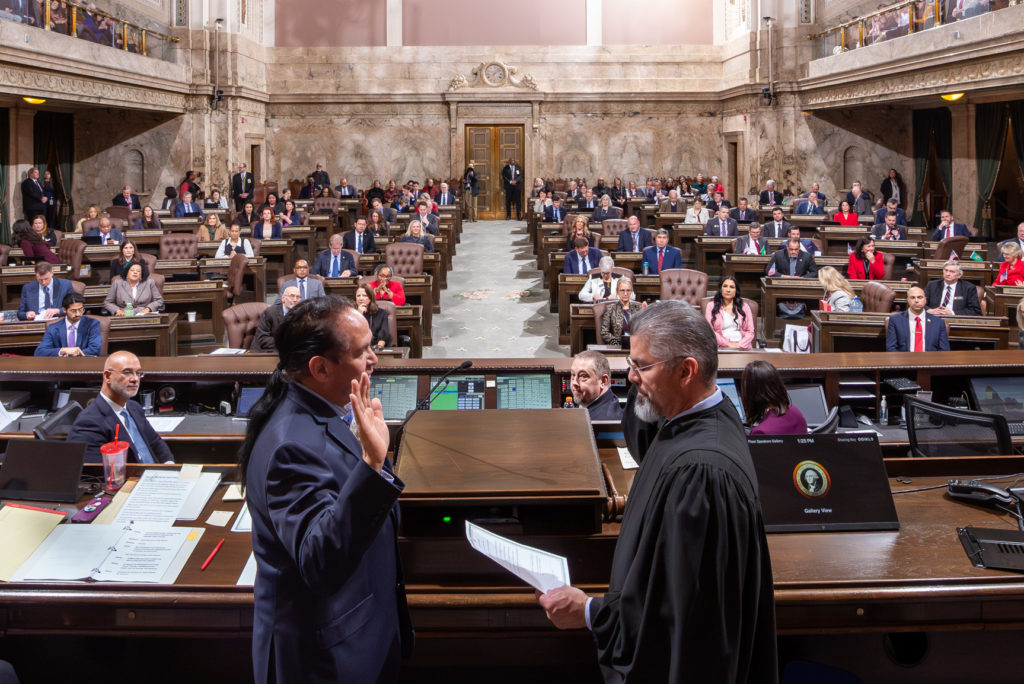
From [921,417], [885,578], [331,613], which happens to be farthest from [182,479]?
[921,417]

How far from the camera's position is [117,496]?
3.21 metres

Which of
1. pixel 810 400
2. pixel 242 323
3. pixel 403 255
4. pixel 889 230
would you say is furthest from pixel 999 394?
pixel 889 230

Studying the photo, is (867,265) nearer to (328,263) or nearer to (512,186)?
(328,263)

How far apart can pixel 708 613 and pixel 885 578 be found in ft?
2.96

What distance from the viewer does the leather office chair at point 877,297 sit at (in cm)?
869

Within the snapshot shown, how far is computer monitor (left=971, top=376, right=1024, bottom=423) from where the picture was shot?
18.1ft

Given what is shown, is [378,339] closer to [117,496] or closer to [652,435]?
[117,496]

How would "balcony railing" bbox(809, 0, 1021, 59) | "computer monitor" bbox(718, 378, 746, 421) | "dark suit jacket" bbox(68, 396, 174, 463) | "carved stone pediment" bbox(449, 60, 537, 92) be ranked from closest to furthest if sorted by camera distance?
"dark suit jacket" bbox(68, 396, 174, 463) → "computer monitor" bbox(718, 378, 746, 421) → "balcony railing" bbox(809, 0, 1021, 59) → "carved stone pediment" bbox(449, 60, 537, 92)

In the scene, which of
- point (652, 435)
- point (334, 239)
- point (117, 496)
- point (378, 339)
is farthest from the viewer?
point (334, 239)

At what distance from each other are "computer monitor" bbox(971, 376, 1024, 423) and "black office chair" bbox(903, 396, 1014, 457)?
1592 mm

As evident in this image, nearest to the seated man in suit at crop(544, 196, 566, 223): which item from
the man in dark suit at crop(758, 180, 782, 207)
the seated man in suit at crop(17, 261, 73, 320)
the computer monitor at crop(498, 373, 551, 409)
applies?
the man in dark suit at crop(758, 180, 782, 207)

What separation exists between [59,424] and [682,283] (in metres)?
6.97

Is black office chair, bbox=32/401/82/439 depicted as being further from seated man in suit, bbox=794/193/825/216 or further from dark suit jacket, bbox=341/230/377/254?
seated man in suit, bbox=794/193/825/216

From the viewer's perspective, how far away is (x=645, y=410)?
231 centimetres
